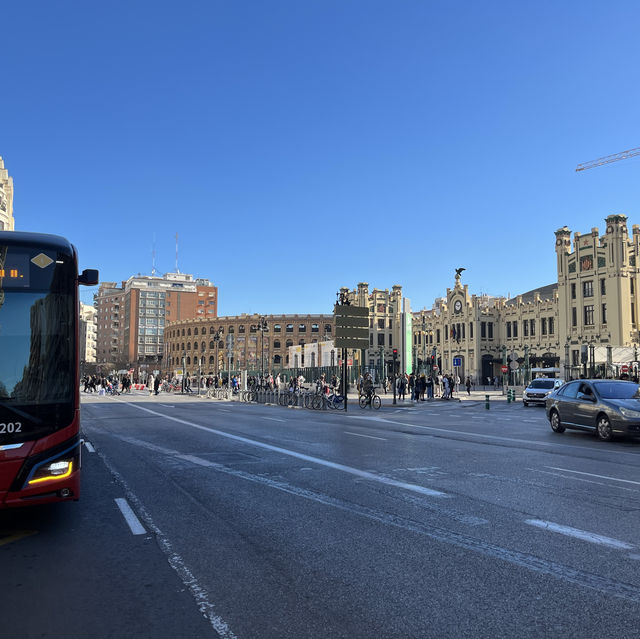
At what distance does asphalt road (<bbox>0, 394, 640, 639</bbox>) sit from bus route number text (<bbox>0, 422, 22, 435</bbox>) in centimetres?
109

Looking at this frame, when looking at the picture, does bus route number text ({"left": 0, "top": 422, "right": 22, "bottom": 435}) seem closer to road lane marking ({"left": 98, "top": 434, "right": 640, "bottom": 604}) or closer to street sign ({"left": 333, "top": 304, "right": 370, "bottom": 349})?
road lane marking ({"left": 98, "top": 434, "right": 640, "bottom": 604})

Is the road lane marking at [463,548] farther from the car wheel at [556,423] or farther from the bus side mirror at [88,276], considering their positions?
the car wheel at [556,423]

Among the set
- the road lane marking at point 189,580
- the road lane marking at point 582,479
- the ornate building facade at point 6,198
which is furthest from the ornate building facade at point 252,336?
the road lane marking at point 189,580

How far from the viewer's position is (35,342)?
636 centimetres

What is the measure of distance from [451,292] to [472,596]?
7936cm

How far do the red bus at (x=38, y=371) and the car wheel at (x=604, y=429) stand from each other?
43.8ft

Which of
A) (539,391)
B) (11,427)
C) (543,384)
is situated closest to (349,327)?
(539,391)

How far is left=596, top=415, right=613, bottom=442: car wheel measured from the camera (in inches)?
604

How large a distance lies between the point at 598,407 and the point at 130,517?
42.7 ft

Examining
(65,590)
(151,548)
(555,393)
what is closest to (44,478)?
(151,548)

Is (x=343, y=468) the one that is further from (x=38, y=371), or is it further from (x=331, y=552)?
(x=38, y=371)

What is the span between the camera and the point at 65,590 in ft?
15.0

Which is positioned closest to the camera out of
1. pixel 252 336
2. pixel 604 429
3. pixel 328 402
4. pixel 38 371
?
pixel 38 371

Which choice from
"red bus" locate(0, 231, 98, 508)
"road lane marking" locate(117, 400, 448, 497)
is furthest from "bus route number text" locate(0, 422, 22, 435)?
"road lane marking" locate(117, 400, 448, 497)
